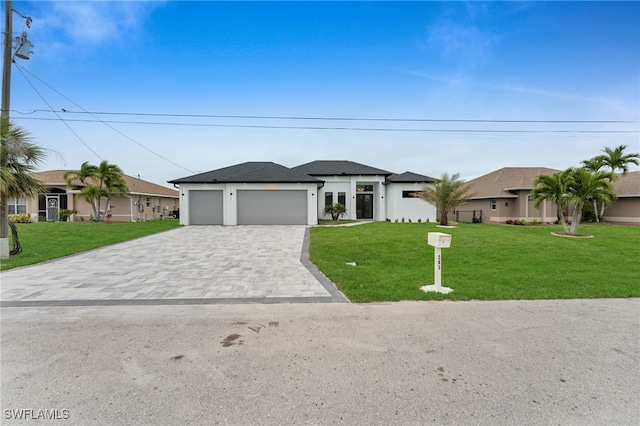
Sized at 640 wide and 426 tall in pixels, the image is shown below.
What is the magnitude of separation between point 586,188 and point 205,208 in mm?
21130

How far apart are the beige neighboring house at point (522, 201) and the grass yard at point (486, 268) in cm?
1095

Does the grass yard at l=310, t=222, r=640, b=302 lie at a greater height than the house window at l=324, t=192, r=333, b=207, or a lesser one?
lesser

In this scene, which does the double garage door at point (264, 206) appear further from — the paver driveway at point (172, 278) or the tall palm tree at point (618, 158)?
the tall palm tree at point (618, 158)

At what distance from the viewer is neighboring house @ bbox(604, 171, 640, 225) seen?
20.6m

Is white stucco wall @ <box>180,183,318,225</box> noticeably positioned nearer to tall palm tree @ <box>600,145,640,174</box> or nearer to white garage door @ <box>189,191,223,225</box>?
white garage door @ <box>189,191,223,225</box>

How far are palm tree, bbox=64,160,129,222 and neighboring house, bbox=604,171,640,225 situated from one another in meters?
37.6

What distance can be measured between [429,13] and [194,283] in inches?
579

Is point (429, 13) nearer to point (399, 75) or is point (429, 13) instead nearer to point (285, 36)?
point (399, 75)

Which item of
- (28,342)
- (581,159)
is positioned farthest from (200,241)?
(581,159)

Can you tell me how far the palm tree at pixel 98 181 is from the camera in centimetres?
1983

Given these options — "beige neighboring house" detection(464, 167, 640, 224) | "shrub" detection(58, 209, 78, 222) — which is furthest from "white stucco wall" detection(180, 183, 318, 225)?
"beige neighboring house" detection(464, 167, 640, 224)

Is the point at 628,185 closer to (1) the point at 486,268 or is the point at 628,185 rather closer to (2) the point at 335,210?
(2) the point at 335,210

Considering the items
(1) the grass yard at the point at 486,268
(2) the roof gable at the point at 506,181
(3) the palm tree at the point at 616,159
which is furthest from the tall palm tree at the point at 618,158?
(1) the grass yard at the point at 486,268

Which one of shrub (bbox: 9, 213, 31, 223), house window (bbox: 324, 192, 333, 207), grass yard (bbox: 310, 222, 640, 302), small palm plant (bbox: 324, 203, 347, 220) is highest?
house window (bbox: 324, 192, 333, 207)
